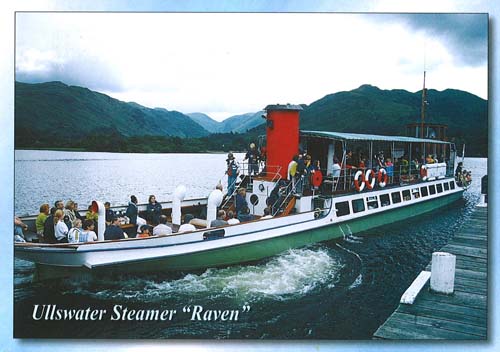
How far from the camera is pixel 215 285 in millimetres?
6148

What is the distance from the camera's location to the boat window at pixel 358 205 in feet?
27.6

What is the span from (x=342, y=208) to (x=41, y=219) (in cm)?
503

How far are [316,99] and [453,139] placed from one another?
96.0 inches

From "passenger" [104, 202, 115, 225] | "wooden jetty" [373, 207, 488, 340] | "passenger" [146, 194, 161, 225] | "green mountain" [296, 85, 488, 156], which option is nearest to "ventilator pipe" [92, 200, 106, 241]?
"passenger" [104, 202, 115, 225]

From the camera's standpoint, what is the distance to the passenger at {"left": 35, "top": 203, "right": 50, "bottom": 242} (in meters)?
6.07

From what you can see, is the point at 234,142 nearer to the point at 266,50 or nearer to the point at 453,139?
the point at 266,50

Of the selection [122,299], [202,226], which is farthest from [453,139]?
[122,299]

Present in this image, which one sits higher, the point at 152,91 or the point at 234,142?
the point at 152,91

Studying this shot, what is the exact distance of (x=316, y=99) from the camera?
698 cm

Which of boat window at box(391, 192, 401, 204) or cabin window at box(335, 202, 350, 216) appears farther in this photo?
boat window at box(391, 192, 401, 204)

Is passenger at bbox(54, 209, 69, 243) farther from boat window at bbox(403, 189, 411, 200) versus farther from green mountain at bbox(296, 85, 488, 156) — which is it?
boat window at bbox(403, 189, 411, 200)

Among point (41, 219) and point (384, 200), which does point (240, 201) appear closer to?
point (41, 219)

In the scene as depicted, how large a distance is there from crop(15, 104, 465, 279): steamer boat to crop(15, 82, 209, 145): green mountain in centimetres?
119

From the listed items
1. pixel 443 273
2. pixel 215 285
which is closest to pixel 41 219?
pixel 215 285
